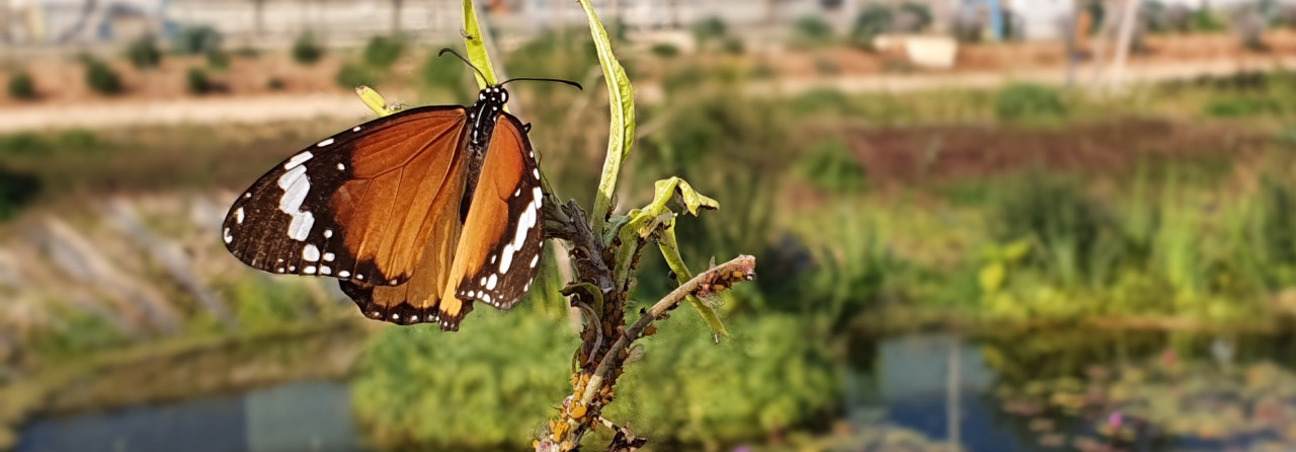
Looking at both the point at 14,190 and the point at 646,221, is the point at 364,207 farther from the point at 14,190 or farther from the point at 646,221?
the point at 14,190

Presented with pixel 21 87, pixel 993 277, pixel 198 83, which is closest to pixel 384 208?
pixel 993 277

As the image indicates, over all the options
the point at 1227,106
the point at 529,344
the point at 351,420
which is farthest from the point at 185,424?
the point at 1227,106

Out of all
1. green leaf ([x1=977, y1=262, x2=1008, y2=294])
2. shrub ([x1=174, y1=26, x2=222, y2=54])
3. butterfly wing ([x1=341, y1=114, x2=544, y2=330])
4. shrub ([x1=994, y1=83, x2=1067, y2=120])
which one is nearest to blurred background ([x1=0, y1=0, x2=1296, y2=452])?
green leaf ([x1=977, y1=262, x2=1008, y2=294])

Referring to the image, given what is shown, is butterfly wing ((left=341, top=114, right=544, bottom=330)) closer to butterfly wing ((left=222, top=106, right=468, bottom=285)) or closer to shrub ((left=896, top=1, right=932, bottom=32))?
butterfly wing ((left=222, top=106, right=468, bottom=285))

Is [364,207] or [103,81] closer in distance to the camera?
[364,207]

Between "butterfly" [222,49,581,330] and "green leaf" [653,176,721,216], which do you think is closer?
"butterfly" [222,49,581,330]

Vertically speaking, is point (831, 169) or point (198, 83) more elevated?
point (198, 83)

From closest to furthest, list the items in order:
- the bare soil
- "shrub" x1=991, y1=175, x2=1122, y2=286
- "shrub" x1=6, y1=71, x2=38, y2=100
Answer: "shrub" x1=991, y1=175, x2=1122, y2=286, the bare soil, "shrub" x1=6, y1=71, x2=38, y2=100
